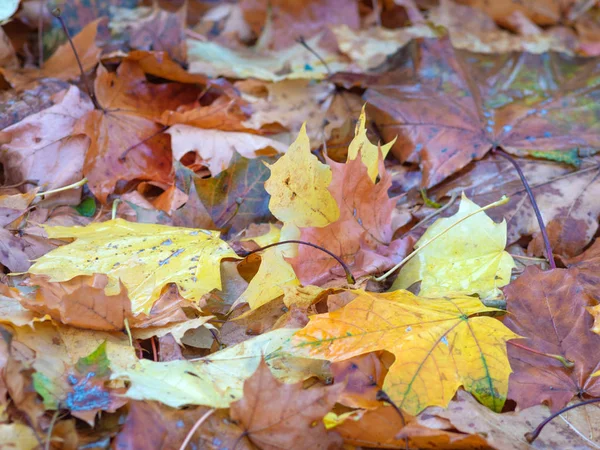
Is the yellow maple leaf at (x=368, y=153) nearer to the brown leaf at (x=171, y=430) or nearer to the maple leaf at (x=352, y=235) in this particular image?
the maple leaf at (x=352, y=235)

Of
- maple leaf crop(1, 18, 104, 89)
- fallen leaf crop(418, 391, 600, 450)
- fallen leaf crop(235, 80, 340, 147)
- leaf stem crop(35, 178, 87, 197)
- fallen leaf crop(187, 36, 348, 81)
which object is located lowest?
fallen leaf crop(418, 391, 600, 450)

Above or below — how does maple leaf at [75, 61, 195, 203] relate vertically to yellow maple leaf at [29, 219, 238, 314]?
above

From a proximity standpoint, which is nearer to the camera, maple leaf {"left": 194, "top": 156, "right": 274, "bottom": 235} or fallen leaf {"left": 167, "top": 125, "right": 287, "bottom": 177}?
maple leaf {"left": 194, "top": 156, "right": 274, "bottom": 235}

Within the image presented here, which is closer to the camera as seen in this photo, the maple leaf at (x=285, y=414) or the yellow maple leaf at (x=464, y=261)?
the maple leaf at (x=285, y=414)

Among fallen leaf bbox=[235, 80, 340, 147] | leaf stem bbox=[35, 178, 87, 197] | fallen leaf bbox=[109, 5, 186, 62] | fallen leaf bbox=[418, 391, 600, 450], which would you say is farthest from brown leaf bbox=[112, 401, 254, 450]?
fallen leaf bbox=[109, 5, 186, 62]

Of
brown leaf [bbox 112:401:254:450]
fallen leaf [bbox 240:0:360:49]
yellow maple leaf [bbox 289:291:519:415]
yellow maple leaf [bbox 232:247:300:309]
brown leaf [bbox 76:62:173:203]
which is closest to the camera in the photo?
brown leaf [bbox 112:401:254:450]

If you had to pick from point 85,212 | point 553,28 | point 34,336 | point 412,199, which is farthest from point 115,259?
point 553,28

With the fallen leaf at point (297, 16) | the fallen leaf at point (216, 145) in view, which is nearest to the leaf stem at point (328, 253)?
the fallen leaf at point (216, 145)

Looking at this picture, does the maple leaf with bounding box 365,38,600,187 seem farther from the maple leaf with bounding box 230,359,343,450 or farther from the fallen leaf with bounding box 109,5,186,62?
the maple leaf with bounding box 230,359,343,450
